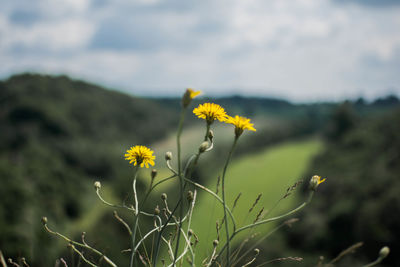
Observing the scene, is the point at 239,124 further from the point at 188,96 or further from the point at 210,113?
the point at 188,96

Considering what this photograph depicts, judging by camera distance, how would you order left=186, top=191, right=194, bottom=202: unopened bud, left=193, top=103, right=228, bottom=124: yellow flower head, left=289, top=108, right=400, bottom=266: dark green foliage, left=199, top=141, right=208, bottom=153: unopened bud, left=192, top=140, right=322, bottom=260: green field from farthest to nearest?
left=192, top=140, right=322, bottom=260: green field, left=289, top=108, right=400, bottom=266: dark green foliage, left=193, top=103, right=228, bottom=124: yellow flower head, left=186, top=191, right=194, bottom=202: unopened bud, left=199, top=141, right=208, bottom=153: unopened bud

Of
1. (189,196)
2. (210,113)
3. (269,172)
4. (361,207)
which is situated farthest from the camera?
(269,172)

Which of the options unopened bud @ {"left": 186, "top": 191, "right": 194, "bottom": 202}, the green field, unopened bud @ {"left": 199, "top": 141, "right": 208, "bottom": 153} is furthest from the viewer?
the green field

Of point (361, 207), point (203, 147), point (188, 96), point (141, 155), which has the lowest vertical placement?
point (361, 207)

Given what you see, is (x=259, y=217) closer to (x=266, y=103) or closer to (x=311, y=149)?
(x=311, y=149)

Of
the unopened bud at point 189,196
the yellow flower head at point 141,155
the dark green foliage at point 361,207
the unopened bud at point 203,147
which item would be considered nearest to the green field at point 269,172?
the dark green foliage at point 361,207

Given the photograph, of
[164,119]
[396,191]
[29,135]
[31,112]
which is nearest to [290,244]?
[396,191]

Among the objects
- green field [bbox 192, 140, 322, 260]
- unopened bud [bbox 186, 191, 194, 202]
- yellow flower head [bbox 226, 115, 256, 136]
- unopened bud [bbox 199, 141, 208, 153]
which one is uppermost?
yellow flower head [bbox 226, 115, 256, 136]

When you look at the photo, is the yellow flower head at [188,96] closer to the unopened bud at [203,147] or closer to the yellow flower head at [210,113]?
the unopened bud at [203,147]

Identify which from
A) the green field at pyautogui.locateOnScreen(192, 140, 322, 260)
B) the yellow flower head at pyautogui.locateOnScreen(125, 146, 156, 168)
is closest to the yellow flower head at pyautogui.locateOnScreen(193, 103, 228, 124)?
the yellow flower head at pyautogui.locateOnScreen(125, 146, 156, 168)

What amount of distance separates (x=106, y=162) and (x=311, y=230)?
2820 inches

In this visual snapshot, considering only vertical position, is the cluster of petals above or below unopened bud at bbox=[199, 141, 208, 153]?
above

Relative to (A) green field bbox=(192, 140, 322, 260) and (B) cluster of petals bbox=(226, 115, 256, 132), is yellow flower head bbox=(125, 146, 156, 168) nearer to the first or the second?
(B) cluster of petals bbox=(226, 115, 256, 132)

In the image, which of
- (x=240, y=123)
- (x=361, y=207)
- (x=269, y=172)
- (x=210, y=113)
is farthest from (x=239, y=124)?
(x=269, y=172)
